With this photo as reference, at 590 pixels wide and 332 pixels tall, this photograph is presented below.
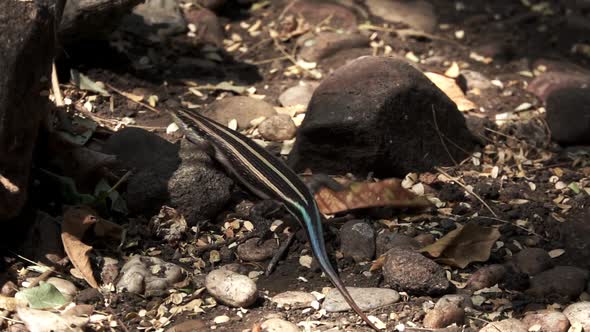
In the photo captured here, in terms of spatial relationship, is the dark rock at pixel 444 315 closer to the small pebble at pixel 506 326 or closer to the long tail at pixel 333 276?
the small pebble at pixel 506 326

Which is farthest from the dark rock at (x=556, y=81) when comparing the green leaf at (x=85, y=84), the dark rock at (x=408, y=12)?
the green leaf at (x=85, y=84)

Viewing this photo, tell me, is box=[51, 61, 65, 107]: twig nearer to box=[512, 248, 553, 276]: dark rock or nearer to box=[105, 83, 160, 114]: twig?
box=[105, 83, 160, 114]: twig

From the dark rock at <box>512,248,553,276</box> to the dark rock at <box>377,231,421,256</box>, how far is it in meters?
0.43

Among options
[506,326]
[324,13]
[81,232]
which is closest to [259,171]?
[81,232]

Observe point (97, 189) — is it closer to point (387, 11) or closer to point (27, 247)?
point (27, 247)

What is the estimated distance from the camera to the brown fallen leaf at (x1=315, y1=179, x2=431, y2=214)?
4.16 m

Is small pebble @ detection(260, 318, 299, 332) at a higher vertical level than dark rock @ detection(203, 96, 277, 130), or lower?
higher

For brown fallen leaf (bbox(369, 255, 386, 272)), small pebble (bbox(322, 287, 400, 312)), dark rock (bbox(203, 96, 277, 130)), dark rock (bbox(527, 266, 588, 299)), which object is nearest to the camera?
small pebble (bbox(322, 287, 400, 312))

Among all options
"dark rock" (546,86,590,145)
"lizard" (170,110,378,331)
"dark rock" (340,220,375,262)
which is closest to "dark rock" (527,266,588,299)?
"dark rock" (340,220,375,262)

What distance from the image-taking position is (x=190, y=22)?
6.23 meters

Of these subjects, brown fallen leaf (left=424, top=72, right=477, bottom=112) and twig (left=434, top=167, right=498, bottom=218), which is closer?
twig (left=434, top=167, right=498, bottom=218)

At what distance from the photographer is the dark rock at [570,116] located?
16.4 feet

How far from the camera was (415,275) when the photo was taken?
3627 mm

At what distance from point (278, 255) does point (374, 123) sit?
2.83 feet
